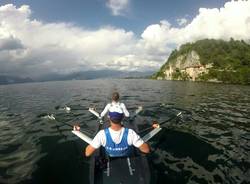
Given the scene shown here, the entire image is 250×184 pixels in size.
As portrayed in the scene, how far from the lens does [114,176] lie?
8664 millimetres

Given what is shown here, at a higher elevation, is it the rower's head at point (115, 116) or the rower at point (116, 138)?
the rower's head at point (115, 116)

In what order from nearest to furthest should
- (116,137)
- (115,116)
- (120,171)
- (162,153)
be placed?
(115,116) < (116,137) < (120,171) < (162,153)

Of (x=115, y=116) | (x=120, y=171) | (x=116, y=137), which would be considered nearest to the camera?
(x=115, y=116)

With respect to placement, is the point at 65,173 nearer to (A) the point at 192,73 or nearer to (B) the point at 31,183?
(B) the point at 31,183

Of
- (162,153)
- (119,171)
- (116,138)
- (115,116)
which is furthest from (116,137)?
(162,153)

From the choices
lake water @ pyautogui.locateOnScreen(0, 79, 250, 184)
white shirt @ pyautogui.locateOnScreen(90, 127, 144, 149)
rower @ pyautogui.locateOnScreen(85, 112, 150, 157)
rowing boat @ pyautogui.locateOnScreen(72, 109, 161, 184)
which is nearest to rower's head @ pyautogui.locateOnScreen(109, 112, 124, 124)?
rower @ pyautogui.locateOnScreen(85, 112, 150, 157)

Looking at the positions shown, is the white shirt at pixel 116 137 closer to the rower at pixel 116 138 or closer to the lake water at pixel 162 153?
the rower at pixel 116 138

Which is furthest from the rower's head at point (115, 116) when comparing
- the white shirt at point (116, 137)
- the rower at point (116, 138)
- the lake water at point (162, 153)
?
the lake water at point (162, 153)

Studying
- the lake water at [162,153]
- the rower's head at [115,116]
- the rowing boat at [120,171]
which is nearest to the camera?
the rower's head at [115,116]

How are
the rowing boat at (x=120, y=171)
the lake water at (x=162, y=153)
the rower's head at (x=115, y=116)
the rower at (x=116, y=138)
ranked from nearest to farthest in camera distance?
1. the rower's head at (x=115, y=116)
2. the rower at (x=116, y=138)
3. the rowing boat at (x=120, y=171)
4. the lake water at (x=162, y=153)

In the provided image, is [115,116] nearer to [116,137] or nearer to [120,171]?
[116,137]

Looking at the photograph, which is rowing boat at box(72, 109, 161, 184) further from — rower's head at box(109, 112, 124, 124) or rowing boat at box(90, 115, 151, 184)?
rower's head at box(109, 112, 124, 124)

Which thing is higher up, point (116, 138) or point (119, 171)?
point (116, 138)

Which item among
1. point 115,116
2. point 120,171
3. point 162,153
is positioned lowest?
point 162,153
